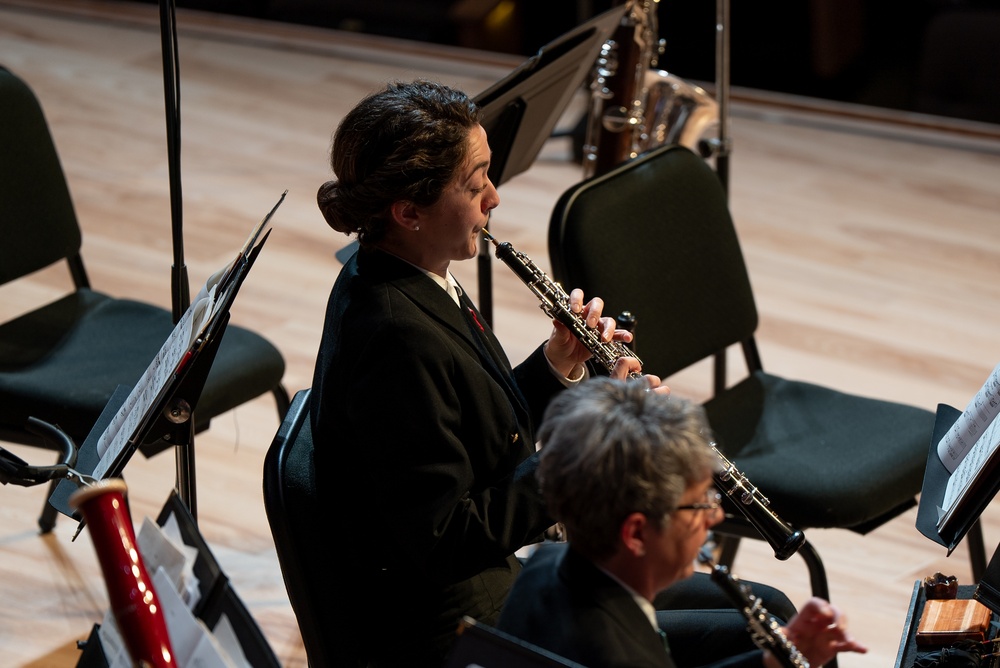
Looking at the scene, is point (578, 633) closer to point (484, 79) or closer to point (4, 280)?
point (4, 280)

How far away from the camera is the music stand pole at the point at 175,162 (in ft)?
5.76

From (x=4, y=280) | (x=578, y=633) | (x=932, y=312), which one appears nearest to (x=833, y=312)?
(x=932, y=312)

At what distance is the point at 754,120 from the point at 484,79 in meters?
1.15

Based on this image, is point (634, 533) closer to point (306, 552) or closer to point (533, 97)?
point (306, 552)

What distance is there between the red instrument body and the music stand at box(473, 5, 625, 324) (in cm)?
108

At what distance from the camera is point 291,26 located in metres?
5.75

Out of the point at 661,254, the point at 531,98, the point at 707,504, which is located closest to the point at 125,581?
the point at 707,504

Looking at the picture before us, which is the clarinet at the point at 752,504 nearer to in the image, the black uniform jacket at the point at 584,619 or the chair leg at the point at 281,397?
the black uniform jacket at the point at 584,619

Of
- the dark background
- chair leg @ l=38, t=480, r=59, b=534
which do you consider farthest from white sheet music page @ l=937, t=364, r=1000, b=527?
the dark background

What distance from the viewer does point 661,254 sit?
7.59ft

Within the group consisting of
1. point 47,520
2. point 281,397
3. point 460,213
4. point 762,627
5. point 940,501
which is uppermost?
point 460,213

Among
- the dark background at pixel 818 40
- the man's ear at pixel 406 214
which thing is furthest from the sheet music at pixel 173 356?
the dark background at pixel 818 40

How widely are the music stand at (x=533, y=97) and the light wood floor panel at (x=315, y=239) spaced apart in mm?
338

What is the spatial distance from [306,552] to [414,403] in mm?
235
